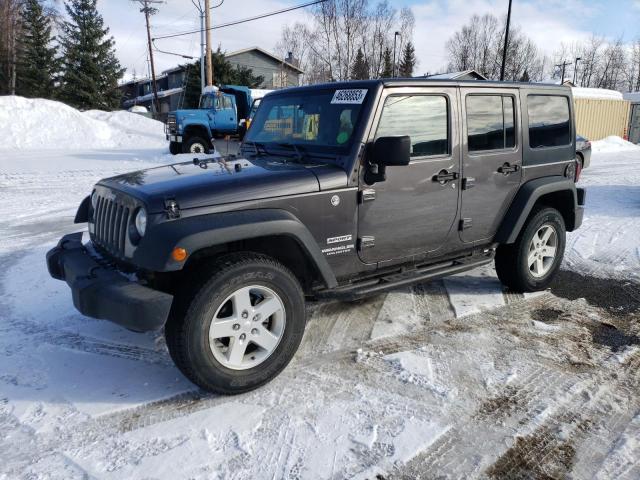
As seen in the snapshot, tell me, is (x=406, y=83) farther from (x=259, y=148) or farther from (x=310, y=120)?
(x=259, y=148)

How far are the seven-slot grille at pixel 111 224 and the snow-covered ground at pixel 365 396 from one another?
2.63ft

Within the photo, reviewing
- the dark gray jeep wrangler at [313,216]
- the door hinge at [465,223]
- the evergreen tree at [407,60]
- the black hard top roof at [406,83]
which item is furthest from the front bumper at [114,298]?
the evergreen tree at [407,60]

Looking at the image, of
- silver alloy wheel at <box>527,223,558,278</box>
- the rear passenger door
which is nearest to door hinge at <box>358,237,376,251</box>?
the rear passenger door

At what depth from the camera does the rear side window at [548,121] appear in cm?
454

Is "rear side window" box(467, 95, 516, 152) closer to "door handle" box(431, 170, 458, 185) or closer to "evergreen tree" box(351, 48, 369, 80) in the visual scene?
"door handle" box(431, 170, 458, 185)

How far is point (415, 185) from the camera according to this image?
370 centimetres

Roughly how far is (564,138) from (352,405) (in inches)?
140

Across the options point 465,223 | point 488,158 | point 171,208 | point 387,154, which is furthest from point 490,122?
point 171,208

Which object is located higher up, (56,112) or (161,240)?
(56,112)

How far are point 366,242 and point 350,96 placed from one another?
1069mm

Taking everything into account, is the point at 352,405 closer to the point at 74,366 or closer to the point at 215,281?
the point at 215,281

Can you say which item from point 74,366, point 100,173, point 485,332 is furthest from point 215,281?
point 100,173

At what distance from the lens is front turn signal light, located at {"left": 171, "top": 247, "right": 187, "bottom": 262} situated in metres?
2.69

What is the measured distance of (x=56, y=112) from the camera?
23.6 meters
